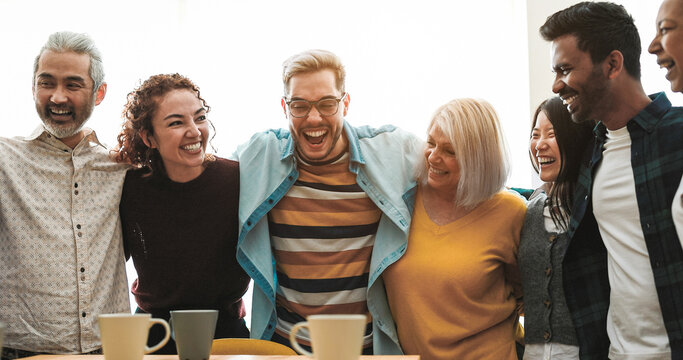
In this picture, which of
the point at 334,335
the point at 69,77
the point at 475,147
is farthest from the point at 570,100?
the point at 69,77

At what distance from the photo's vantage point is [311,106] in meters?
2.11

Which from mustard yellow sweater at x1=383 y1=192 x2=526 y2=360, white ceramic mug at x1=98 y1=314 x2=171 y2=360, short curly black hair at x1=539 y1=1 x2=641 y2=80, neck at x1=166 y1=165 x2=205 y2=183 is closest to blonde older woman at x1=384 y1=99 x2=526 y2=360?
mustard yellow sweater at x1=383 y1=192 x2=526 y2=360

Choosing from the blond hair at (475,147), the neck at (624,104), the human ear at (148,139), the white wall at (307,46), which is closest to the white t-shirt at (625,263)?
the neck at (624,104)

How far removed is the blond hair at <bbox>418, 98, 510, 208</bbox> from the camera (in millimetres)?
2027

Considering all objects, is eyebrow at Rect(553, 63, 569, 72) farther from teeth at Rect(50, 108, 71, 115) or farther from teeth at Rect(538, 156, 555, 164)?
teeth at Rect(50, 108, 71, 115)

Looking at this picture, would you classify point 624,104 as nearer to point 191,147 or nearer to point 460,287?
point 460,287

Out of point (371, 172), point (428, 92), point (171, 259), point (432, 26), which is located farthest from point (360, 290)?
point (432, 26)

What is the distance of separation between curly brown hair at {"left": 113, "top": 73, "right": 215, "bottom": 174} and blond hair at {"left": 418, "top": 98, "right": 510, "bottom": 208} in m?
0.84

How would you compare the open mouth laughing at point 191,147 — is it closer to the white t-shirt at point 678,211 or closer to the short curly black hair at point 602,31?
the short curly black hair at point 602,31

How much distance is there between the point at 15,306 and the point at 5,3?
2262 millimetres

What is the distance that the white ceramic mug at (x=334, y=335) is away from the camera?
109cm

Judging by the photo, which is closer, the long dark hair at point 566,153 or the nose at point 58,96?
the long dark hair at point 566,153

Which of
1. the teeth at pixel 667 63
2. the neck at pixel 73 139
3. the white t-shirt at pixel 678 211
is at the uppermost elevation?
the teeth at pixel 667 63

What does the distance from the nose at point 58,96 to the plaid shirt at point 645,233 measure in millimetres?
1596
